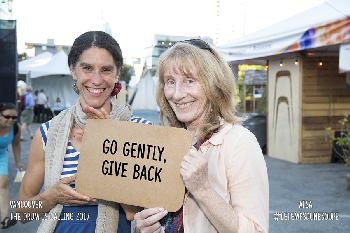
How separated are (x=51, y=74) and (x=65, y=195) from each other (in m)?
21.3

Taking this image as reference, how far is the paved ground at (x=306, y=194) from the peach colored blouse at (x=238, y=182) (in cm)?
229

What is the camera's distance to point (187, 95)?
1.83 m

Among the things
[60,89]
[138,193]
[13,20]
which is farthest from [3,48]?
[60,89]

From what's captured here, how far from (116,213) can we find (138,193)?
1.10ft

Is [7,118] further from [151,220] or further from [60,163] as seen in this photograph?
[151,220]

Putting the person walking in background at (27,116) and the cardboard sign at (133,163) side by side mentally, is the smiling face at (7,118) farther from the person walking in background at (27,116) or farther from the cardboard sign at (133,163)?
the person walking in background at (27,116)

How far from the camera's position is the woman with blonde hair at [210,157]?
5.34ft

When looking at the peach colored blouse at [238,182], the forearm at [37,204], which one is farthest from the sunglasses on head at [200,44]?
the forearm at [37,204]

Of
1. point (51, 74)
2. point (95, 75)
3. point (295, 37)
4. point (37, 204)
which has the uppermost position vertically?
point (295, 37)

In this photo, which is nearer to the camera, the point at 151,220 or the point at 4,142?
the point at 151,220

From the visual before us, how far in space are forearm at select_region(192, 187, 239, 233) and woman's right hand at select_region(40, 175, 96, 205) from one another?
1.95 ft

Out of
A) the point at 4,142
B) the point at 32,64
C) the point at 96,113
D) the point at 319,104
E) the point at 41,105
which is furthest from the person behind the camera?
the point at 32,64

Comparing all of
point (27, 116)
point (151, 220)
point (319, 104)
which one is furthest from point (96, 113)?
point (27, 116)

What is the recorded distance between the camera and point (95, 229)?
2.05 metres
